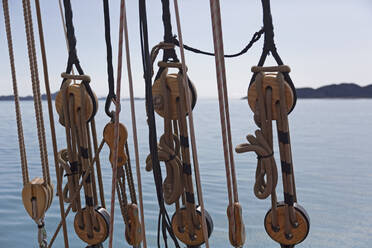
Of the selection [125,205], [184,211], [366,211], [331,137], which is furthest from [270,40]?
[331,137]

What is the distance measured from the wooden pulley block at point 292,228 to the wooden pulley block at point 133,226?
1.22 feet

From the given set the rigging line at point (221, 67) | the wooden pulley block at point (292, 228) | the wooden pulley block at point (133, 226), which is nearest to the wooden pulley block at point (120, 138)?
the wooden pulley block at point (133, 226)

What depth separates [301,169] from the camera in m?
6.34

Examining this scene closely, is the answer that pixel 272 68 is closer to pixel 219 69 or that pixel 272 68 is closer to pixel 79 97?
pixel 219 69

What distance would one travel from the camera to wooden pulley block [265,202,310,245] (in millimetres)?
930

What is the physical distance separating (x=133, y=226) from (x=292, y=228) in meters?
0.45

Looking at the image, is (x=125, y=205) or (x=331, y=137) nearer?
(x=125, y=205)

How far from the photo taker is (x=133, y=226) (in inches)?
44.4

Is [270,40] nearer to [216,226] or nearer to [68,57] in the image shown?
[68,57]

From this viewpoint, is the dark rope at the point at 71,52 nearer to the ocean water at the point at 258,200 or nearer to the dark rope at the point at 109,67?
the dark rope at the point at 109,67

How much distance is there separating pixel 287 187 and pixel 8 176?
5866mm

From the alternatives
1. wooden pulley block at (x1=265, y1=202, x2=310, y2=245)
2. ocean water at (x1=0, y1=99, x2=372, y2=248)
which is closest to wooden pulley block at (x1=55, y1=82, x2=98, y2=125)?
wooden pulley block at (x1=265, y1=202, x2=310, y2=245)

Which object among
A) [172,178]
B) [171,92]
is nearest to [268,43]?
[171,92]

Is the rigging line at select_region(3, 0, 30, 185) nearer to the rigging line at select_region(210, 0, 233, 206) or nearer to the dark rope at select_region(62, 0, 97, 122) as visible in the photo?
the dark rope at select_region(62, 0, 97, 122)
